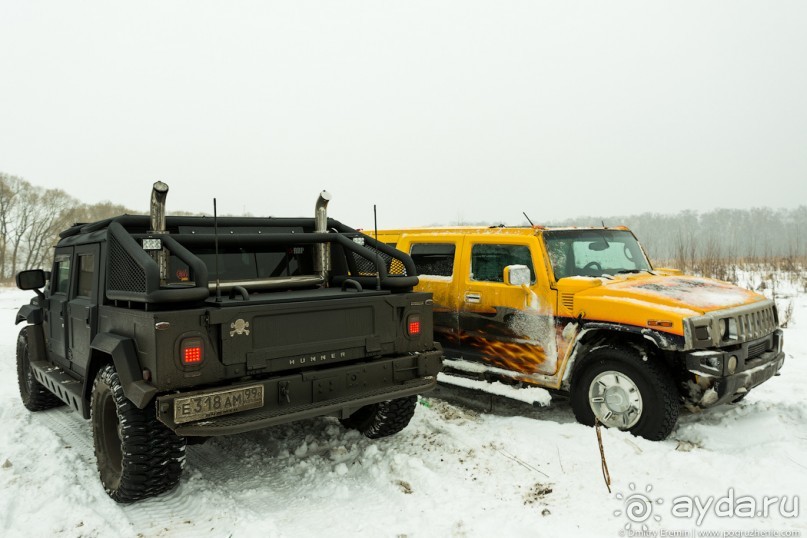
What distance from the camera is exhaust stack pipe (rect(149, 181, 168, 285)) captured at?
13.4ft

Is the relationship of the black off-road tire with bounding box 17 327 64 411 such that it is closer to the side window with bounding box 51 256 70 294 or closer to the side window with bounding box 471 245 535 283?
the side window with bounding box 51 256 70 294

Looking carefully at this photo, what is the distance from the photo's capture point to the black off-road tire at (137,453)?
12.2ft

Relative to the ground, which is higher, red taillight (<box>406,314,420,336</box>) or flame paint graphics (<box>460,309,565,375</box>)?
red taillight (<box>406,314,420,336</box>)

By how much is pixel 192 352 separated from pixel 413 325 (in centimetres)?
176

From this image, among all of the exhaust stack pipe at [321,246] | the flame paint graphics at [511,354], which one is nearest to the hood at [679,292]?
the flame paint graphics at [511,354]

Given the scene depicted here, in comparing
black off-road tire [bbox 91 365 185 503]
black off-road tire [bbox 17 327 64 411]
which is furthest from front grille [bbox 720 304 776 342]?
black off-road tire [bbox 17 327 64 411]

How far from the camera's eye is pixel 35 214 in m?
48.4

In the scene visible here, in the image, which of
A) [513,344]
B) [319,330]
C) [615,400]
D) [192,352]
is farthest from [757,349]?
[192,352]

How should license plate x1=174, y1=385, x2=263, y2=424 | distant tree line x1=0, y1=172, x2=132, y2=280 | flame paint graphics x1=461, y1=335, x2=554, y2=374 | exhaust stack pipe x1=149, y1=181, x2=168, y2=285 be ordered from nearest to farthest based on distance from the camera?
1. license plate x1=174, y1=385, x2=263, y2=424
2. exhaust stack pipe x1=149, y1=181, x2=168, y2=285
3. flame paint graphics x1=461, y1=335, x2=554, y2=374
4. distant tree line x1=0, y1=172, x2=132, y2=280

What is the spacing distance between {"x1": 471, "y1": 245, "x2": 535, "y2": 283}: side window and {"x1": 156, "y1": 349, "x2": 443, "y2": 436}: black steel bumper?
1.59 m

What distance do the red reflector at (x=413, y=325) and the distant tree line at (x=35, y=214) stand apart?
4863 centimetres

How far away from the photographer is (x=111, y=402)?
13.4ft

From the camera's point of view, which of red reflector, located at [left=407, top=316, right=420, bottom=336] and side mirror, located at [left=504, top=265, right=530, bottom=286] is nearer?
red reflector, located at [left=407, top=316, right=420, bottom=336]

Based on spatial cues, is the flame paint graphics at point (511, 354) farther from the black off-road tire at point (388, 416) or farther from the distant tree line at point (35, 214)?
the distant tree line at point (35, 214)
